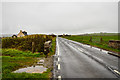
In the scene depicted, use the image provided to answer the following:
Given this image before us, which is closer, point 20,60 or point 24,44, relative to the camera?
point 20,60

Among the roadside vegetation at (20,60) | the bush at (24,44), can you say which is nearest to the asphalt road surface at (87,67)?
the roadside vegetation at (20,60)

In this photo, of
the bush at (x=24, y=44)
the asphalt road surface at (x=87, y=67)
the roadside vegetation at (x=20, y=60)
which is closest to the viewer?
the roadside vegetation at (x=20, y=60)

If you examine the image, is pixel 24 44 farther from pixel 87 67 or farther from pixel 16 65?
pixel 87 67

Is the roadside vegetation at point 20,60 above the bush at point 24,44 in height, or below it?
below

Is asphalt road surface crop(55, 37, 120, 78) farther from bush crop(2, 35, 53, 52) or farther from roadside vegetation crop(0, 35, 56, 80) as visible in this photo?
bush crop(2, 35, 53, 52)

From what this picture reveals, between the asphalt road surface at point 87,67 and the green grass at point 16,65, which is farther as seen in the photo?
the asphalt road surface at point 87,67

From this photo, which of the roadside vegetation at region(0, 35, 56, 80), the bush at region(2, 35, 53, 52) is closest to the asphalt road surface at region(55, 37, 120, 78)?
the roadside vegetation at region(0, 35, 56, 80)

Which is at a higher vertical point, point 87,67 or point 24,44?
point 24,44

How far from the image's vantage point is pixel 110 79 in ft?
16.0

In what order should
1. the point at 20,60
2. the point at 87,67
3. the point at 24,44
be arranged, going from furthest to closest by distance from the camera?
the point at 24,44
the point at 20,60
the point at 87,67

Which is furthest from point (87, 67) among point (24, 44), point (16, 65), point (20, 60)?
point (24, 44)

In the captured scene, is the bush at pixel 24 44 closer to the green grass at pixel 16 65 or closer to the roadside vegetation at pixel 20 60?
the roadside vegetation at pixel 20 60

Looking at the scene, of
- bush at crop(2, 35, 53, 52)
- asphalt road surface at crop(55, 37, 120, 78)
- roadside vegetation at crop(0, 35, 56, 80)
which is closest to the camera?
roadside vegetation at crop(0, 35, 56, 80)

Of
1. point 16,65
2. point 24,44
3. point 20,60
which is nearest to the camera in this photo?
A: point 16,65
